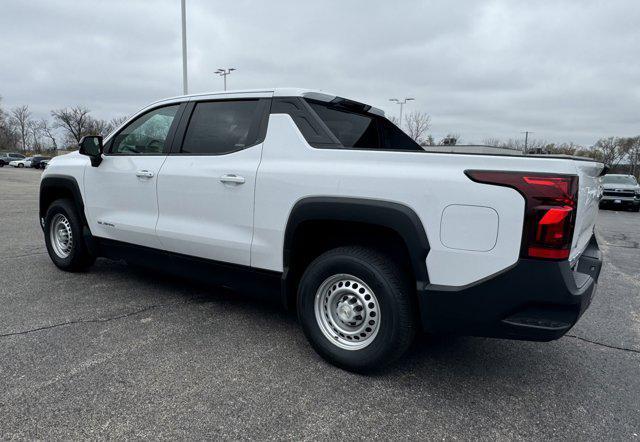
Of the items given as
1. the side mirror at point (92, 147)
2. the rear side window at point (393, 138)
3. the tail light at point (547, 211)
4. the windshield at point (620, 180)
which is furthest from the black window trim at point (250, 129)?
the windshield at point (620, 180)

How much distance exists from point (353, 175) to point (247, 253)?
103 cm

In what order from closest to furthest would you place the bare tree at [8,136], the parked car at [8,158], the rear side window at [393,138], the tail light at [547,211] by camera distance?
1. the tail light at [547,211]
2. the rear side window at [393,138]
3. the parked car at [8,158]
4. the bare tree at [8,136]

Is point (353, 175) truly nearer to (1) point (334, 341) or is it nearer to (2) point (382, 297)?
(2) point (382, 297)

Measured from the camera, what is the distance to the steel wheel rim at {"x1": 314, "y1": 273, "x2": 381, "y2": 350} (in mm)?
2799

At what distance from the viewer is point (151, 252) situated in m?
4.04

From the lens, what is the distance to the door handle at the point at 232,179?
127 inches

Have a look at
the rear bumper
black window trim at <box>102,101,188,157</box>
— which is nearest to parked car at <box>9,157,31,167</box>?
black window trim at <box>102,101,188,157</box>

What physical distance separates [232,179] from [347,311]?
1.24 metres

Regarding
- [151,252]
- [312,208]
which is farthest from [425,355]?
[151,252]

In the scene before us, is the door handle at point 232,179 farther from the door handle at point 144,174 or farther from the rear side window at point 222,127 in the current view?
the door handle at point 144,174

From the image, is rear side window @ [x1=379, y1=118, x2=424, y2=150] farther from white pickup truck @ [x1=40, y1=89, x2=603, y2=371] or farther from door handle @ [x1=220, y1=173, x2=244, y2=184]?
door handle @ [x1=220, y1=173, x2=244, y2=184]

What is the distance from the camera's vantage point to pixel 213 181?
11.1 feet

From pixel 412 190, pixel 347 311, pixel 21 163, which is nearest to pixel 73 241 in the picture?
pixel 347 311

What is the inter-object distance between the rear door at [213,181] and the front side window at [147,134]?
232mm
